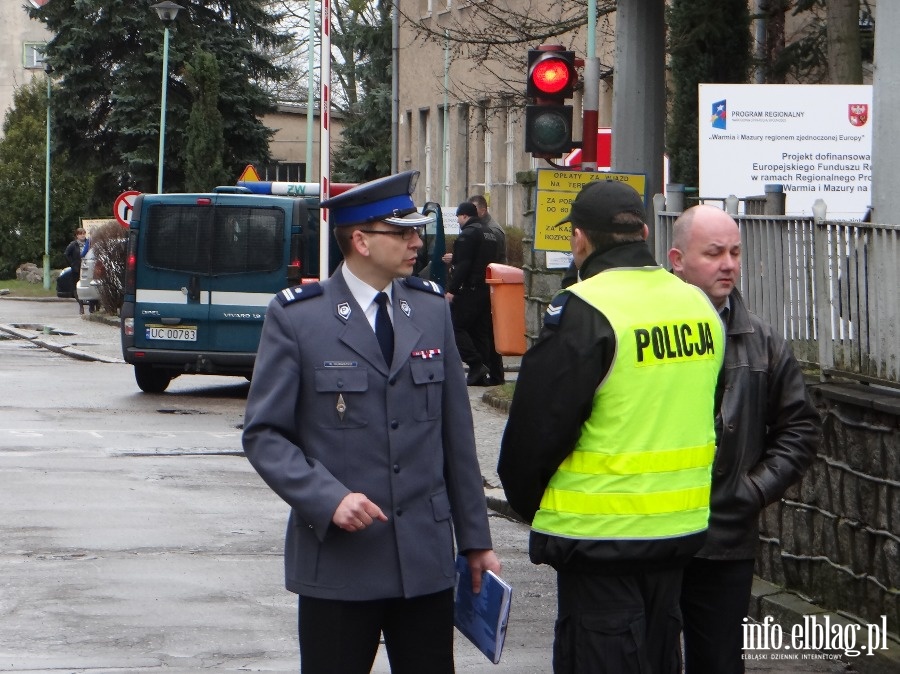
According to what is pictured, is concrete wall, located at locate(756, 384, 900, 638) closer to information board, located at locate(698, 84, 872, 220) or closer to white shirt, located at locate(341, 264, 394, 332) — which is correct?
white shirt, located at locate(341, 264, 394, 332)

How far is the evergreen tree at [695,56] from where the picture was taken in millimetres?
20375

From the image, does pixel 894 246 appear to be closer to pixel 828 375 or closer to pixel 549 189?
pixel 828 375

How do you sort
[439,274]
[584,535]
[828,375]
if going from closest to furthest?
[584,535]
[828,375]
[439,274]

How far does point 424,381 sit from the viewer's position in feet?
14.6

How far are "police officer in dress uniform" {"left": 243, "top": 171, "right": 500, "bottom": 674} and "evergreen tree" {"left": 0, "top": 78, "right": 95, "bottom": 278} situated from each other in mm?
53569

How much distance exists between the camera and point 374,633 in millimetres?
4430

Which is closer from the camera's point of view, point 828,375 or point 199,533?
point 828,375

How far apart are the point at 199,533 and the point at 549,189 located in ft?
15.9

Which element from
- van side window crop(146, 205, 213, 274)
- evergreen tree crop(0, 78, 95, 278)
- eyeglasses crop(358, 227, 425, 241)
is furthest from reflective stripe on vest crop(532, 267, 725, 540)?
evergreen tree crop(0, 78, 95, 278)

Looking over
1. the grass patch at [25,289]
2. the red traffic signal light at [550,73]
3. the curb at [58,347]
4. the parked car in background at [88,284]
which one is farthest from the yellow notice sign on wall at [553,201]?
the grass patch at [25,289]

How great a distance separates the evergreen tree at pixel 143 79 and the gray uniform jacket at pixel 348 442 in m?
44.4

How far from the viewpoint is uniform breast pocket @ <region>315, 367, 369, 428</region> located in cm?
434

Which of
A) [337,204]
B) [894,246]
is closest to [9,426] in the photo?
[894,246]

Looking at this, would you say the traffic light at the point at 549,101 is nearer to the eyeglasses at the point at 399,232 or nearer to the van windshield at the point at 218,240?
the van windshield at the point at 218,240
